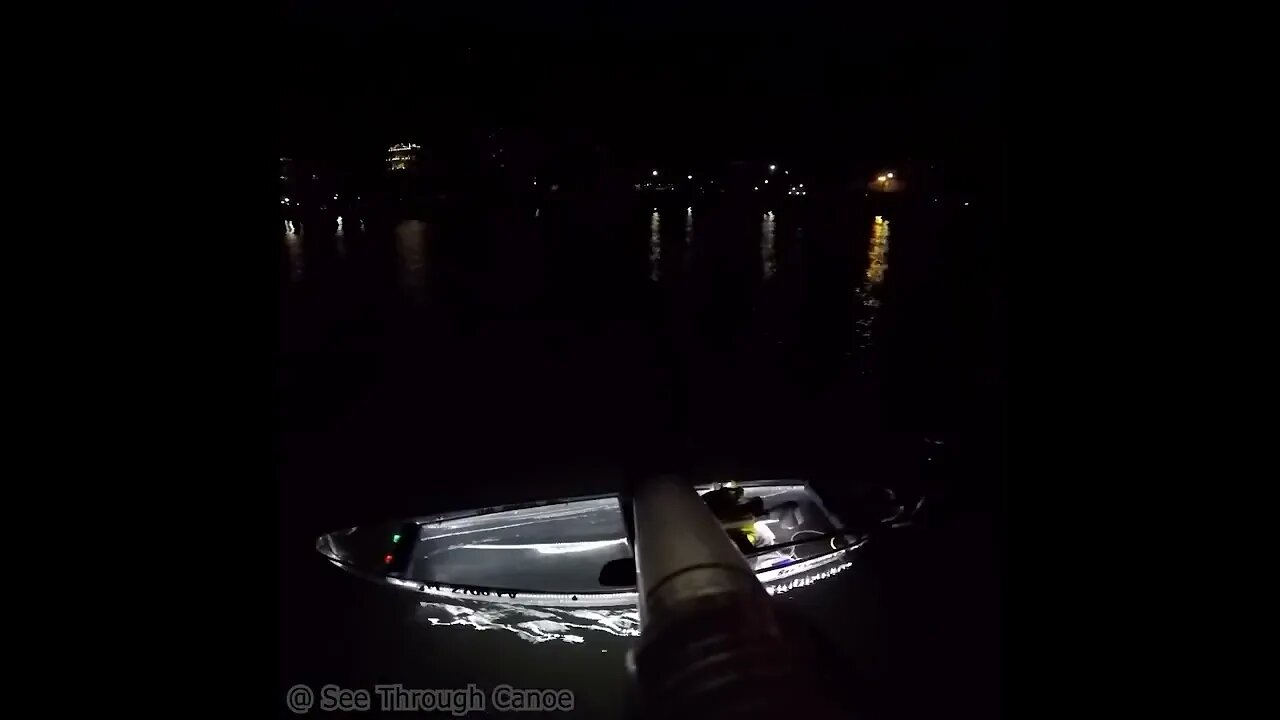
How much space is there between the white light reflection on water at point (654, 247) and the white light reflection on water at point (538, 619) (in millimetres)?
19707

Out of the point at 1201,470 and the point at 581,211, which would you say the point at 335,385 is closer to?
the point at 1201,470

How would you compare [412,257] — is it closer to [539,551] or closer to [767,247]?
[767,247]

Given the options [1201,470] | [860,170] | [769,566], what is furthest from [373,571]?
[860,170]

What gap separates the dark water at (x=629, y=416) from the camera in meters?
3.89

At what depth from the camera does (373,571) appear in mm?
4691

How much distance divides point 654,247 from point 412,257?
1187 centimetres

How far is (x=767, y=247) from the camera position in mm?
32312

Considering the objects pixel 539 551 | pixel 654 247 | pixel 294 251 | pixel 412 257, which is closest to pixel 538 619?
pixel 539 551

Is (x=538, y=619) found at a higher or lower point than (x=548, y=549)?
lower

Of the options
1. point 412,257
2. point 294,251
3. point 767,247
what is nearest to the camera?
point 412,257

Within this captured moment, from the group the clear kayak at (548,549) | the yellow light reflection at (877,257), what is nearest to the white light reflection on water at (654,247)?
the yellow light reflection at (877,257)

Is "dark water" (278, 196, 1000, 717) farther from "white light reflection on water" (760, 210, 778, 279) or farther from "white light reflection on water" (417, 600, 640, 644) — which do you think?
"white light reflection on water" (760, 210, 778, 279)

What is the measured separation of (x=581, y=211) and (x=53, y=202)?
69.7 meters

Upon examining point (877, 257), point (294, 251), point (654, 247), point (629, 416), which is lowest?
point (629, 416)
